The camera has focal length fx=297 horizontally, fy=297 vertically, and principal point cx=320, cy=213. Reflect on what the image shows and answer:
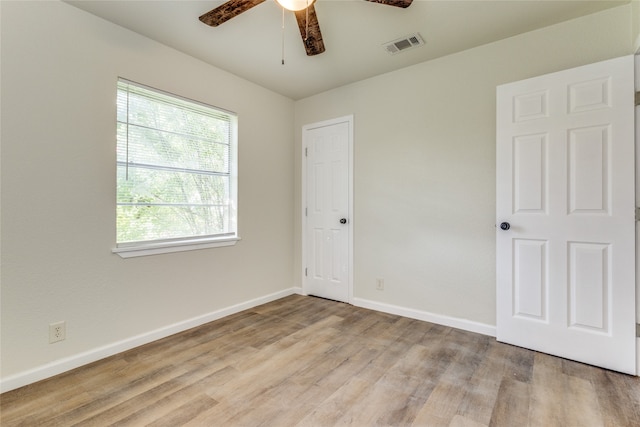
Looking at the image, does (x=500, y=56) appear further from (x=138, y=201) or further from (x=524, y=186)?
(x=138, y=201)

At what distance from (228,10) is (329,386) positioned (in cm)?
244

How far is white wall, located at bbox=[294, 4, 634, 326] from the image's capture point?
2.39 meters

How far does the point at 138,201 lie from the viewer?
99.0 inches

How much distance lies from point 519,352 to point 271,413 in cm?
194

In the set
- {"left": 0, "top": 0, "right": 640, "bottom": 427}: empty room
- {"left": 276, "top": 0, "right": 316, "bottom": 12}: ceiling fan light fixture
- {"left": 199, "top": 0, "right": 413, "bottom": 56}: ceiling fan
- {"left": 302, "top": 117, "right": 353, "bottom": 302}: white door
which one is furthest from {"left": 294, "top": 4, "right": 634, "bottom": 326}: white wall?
{"left": 276, "top": 0, "right": 316, "bottom": 12}: ceiling fan light fixture

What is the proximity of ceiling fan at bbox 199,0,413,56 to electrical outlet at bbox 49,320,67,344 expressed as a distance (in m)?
2.30

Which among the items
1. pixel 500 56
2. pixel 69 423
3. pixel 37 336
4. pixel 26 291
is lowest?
pixel 69 423

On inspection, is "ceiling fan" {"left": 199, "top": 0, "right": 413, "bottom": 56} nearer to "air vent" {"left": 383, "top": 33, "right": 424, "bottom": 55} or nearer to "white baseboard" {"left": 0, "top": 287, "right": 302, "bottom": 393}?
"air vent" {"left": 383, "top": 33, "right": 424, "bottom": 55}

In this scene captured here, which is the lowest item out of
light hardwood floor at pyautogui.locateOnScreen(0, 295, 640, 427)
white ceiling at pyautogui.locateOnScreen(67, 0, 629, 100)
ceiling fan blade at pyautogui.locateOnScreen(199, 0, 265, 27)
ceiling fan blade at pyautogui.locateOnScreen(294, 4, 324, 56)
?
light hardwood floor at pyautogui.locateOnScreen(0, 295, 640, 427)

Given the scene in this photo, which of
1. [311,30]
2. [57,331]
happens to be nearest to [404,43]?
[311,30]

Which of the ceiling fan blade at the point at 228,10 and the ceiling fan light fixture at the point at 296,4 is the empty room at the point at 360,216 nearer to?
the ceiling fan blade at the point at 228,10

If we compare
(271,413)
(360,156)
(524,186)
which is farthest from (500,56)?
(271,413)

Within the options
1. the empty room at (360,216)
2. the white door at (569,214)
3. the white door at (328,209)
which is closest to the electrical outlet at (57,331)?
the empty room at (360,216)

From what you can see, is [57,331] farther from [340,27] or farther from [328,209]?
[340,27]
